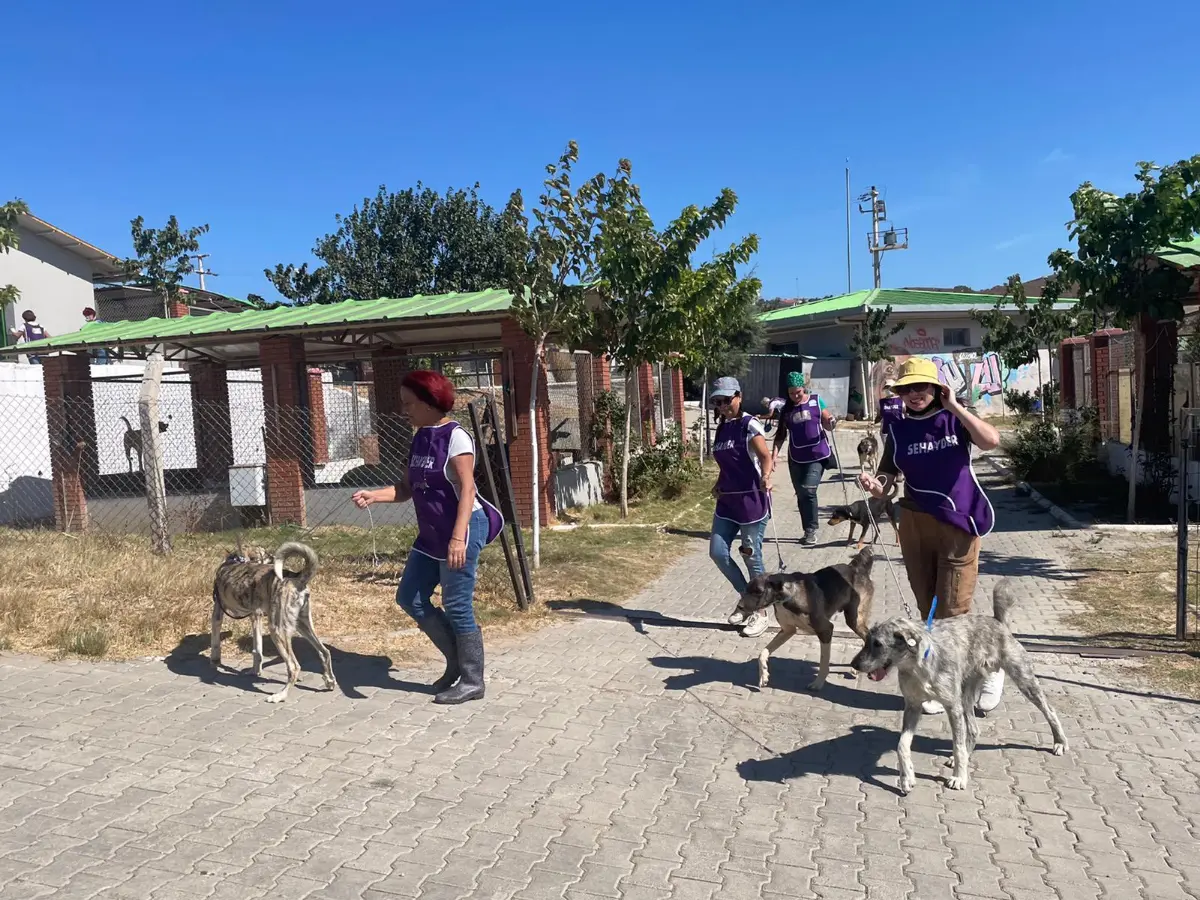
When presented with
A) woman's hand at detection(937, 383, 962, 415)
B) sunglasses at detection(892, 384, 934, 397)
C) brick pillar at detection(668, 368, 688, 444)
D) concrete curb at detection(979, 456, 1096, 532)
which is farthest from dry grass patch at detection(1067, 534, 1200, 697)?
brick pillar at detection(668, 368, 688, 444)

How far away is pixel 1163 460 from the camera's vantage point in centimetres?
1134

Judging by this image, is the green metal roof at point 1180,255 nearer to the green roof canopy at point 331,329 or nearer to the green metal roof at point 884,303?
the green roof canopy at point 331,329

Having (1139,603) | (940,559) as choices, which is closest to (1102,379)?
(1139,603)

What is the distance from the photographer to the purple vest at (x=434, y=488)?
4836 millimetres

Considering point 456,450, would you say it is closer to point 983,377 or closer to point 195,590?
point 195,590

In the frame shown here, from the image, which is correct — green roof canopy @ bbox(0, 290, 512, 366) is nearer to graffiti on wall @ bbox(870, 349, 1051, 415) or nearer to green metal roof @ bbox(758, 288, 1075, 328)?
green metal roof @ bbox(758, 288, 1075, 328)

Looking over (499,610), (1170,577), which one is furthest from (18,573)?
(1170,577)

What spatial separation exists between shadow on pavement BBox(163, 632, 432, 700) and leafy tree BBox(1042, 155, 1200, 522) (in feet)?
27.1

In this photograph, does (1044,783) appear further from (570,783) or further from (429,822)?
(429,822)

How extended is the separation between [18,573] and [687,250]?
7.08 metres

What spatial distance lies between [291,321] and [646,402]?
723 centimetres

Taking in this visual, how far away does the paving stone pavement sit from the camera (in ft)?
10.8

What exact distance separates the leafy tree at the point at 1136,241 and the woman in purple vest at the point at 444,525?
774 cm

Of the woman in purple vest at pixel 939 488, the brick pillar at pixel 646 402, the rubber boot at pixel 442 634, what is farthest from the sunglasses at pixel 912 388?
the brick pillar at pixel 646 402
